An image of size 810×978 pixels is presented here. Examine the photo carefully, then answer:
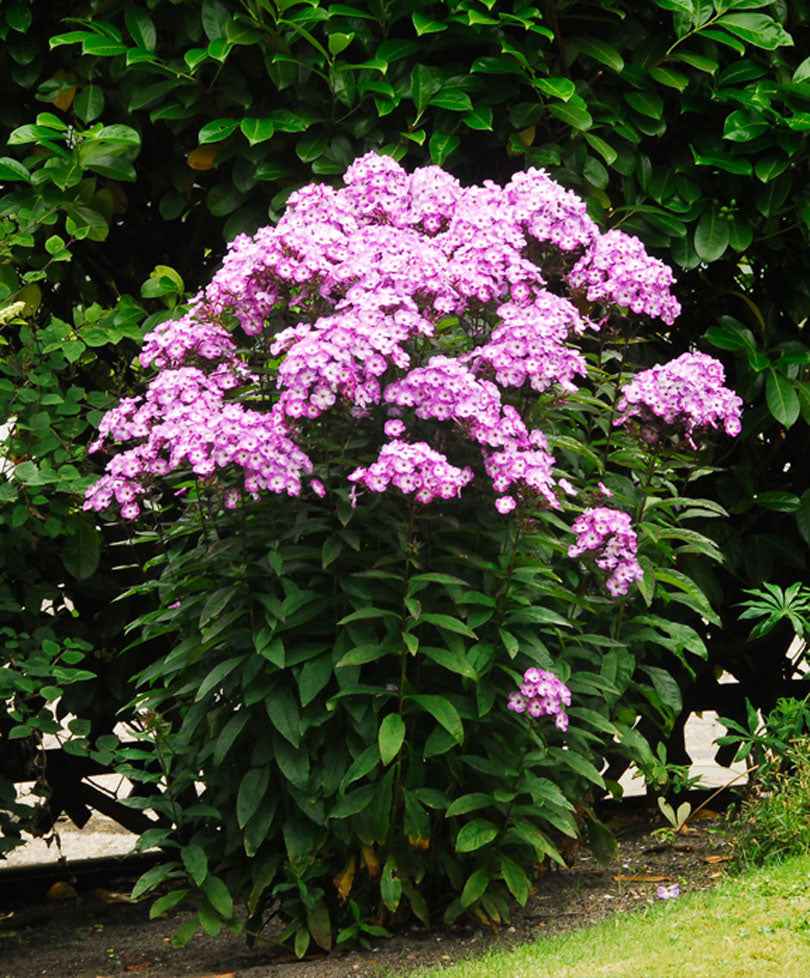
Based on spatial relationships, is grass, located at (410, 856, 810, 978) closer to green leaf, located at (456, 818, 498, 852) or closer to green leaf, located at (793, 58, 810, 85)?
green leaf, located at (456, 818, 498, 852)

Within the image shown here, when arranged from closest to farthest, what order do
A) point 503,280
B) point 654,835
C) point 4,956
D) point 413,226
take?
point 503,280 → point 413,226 → point 4,956 → point 654,835

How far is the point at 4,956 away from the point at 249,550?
1.83 meters

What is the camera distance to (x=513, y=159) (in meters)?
5.72

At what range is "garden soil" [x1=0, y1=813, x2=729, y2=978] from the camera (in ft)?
14.4

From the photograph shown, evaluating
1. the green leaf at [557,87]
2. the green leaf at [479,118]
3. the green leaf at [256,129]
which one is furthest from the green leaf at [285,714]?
the green leaf at [557,87]

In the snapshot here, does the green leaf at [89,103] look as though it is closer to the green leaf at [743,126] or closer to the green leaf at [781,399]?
the green leaf at [743,126]

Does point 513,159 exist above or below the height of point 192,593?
above

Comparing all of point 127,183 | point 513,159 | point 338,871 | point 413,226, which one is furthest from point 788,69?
point 338,871

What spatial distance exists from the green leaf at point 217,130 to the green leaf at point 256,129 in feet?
0.12


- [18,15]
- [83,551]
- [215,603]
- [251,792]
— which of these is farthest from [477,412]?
[18,15]

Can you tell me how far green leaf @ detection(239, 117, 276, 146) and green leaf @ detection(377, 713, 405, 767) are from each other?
80.1 inches

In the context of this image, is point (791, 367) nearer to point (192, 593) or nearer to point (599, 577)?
point (599, 577)

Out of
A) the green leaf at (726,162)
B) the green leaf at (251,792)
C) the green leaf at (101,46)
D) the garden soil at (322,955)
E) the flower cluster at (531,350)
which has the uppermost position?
the green leaf at (101,46)

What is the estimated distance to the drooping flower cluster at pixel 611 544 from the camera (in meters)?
4.45
